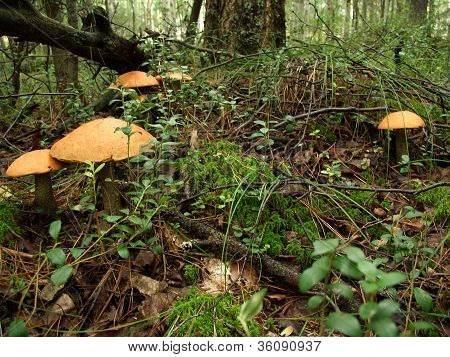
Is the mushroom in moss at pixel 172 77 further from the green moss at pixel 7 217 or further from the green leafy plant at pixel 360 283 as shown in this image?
the green leafy plant at pixel 360 283

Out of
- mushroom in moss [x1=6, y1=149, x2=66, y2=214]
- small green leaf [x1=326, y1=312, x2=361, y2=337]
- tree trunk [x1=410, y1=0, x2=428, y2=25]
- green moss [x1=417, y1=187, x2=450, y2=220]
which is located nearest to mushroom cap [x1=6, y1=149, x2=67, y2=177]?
mushroom in moss [x1=6, y1=149, x2=66, y2=214]

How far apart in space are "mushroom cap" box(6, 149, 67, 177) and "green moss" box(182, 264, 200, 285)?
94cm

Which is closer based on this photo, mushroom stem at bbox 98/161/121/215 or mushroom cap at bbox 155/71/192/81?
mushroom stem at bbox 98/161/121/215

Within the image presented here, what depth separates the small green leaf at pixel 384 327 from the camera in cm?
100

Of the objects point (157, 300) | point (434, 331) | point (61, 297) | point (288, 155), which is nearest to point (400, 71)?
point (288, 155)

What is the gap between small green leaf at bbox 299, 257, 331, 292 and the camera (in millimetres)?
1117

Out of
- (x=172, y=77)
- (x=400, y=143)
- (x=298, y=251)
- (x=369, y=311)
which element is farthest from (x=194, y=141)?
(x=369, y=311)

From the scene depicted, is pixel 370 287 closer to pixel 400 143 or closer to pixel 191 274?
pixel 191 274

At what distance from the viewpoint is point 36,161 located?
79.4 inches

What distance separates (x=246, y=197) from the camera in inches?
88.8

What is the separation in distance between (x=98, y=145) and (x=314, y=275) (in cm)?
133

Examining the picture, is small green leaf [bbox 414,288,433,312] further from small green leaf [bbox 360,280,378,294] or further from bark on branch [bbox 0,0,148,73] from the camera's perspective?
bark on branch [bbox 0,0,148,73]

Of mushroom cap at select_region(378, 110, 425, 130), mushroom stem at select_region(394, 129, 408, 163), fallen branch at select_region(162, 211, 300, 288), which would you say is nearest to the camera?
fallen branch at select_region(162, 211, 300, 288)

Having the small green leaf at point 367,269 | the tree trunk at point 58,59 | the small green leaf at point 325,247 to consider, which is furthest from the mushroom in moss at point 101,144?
the tree trunk at point 58,59
